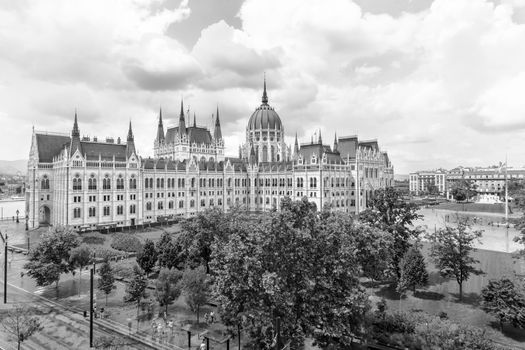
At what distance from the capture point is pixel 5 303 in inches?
1407

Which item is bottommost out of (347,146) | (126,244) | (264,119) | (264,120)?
(126,244)

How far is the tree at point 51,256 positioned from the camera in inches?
1420

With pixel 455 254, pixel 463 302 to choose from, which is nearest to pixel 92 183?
pixel 455 254

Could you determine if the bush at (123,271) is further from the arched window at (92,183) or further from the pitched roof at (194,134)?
the pitched roof at (194,134)

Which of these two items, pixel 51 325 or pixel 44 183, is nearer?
pixel 51 325

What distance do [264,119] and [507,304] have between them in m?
115

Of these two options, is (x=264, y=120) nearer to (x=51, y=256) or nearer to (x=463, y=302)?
(x=51, y=256)

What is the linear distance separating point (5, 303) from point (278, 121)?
114965 millimetres

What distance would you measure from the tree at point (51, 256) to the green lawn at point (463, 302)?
38.0m

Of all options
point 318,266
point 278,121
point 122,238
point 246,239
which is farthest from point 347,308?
point 278,121

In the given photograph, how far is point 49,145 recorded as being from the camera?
8362cm

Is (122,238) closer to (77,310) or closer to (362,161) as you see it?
(77,310)

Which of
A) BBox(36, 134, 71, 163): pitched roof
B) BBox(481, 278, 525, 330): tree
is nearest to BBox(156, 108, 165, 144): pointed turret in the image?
BBox(36, 134, 71, 163): pitched roof

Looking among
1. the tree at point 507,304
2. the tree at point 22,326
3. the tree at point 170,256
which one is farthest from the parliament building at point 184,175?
the tree at point 507,304
